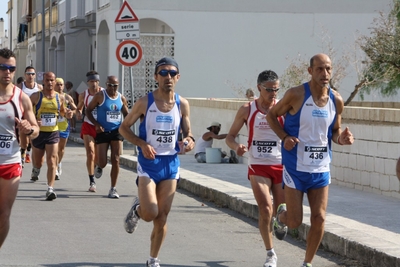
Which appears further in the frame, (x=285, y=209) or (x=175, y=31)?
(x=175, y=31)

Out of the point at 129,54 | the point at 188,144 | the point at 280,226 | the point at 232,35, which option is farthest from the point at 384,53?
the point at 188,144

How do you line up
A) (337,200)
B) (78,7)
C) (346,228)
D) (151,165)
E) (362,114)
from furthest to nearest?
(78,7)
(362,114)
(337,200)
(346,228)
(151,165)

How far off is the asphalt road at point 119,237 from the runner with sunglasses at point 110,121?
59cm

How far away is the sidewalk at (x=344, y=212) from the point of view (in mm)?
8633

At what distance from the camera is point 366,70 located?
78.6 ft

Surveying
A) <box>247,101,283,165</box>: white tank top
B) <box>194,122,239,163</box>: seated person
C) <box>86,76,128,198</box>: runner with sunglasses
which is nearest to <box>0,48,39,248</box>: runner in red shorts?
<box>247,101,283,165</box>: white tank top

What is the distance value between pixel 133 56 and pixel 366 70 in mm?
6822

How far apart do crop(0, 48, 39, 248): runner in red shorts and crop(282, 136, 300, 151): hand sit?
7.04ft

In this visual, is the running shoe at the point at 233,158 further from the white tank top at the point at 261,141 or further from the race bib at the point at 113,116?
the white tank top at the point at 261,141

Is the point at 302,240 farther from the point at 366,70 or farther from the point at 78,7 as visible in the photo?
the point at 78,7

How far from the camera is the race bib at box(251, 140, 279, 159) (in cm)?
884

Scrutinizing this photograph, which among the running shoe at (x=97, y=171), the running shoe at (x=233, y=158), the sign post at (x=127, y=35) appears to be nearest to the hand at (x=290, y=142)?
the running shoe at (x=97, y=171)

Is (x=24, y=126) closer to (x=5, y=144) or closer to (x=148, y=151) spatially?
(x=5, y=144)

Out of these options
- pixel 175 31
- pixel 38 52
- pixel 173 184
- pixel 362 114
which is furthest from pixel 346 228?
pixel 38 52
